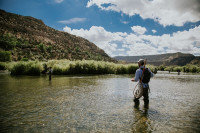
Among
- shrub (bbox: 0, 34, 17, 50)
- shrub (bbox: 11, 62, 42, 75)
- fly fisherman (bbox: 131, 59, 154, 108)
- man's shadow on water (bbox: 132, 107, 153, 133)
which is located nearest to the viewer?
man's shadow on water (bbox: 132, 107, 153, 133)

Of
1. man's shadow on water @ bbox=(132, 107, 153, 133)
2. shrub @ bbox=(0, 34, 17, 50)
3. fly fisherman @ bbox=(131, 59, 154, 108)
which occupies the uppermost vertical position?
shrub @ bbox=(0, 34, 17, 50)

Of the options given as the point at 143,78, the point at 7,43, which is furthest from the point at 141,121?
the point at 7,43

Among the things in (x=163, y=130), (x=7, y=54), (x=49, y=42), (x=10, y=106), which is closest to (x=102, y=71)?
(x=10, y=106)

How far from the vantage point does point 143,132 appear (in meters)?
4.45

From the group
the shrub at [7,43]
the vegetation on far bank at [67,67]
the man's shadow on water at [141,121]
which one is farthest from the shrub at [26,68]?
the shrub at [7,43]

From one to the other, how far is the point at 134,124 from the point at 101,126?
3.81 ft

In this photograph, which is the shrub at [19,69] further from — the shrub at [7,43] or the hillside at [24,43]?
the shrub at [7,43]

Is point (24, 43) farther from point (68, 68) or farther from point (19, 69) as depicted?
point (68, 68)

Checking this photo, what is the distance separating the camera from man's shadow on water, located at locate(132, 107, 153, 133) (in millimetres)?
4641

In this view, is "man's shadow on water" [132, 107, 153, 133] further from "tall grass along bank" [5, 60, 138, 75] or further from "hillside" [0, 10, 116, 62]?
"hillside" [0, 10, 116, 62]

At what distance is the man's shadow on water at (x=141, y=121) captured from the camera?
4641 millimetres

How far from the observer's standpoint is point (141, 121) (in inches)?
209

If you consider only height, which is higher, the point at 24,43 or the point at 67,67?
the point at 24,43

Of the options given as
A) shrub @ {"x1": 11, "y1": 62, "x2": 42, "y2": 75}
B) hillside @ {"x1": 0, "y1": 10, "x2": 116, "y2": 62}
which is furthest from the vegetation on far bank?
hillside @ {"x1": 0, "y1": 10, "x2": 116, "y2": 62}
